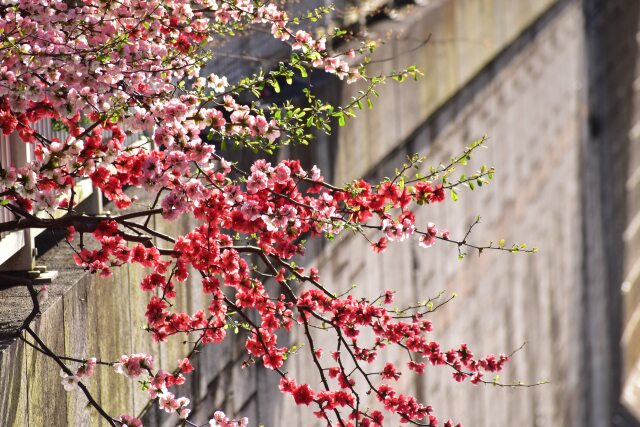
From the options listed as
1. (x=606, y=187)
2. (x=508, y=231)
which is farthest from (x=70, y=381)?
(x=606, y=187)

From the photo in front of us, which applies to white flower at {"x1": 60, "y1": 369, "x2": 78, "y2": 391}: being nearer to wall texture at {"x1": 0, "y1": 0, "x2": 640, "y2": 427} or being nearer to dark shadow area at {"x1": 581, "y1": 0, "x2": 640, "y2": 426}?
wall texture at {"x1": 0, "y1": 0, "x2": 640, "y2": 427}

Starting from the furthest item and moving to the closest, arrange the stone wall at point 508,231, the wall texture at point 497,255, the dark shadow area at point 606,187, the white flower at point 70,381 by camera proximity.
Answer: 1. the dark shadow area at point 606,187
2. the stone wall at point 508,231
3. the wall texture at point 497,255
4. the white flower at point 70,381

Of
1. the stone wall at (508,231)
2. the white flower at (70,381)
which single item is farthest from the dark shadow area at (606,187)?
the white flower at (70,381)

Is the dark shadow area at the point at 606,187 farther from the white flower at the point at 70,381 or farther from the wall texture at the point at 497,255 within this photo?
the white flower at the point at 70,381

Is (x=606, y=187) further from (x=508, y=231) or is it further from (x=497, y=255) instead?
(x=497, y=255)

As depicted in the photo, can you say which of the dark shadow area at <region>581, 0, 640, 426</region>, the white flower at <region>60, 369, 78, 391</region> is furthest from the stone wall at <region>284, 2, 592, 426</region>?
the white flower at <region>60, 369, 78, 391</region>

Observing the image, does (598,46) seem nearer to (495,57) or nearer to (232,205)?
(495,57)

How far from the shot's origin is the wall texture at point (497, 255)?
6.79 m

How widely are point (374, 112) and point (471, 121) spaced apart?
5.40 m

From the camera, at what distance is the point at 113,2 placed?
5551 millimetres

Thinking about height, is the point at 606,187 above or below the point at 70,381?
above

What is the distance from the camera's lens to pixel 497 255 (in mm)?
19156

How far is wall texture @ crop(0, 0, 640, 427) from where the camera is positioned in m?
6.79

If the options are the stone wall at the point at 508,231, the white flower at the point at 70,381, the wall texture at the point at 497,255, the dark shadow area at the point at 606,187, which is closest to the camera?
the white flower at the point at 70,381
